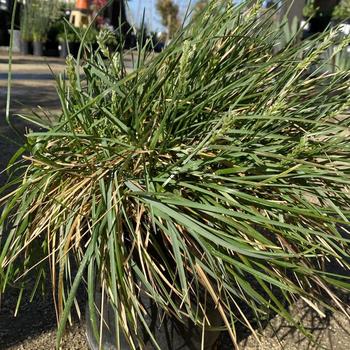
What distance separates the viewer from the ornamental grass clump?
4.83ft

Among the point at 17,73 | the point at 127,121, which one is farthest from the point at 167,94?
the point at 17,73

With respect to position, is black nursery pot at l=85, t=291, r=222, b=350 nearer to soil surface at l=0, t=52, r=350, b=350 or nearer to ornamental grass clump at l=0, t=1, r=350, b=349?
ornamental grass clump at l=0, t=1, r=350, b=349

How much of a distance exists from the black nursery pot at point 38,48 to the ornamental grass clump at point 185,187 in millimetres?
13984

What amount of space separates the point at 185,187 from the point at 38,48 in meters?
14.5

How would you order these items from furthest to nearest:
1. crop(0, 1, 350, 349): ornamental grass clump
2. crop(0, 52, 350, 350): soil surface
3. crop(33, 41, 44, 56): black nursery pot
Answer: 1. crop(33, 41, 44, 56): black nursery pot
2. crop(0, 52, 350, 350): soil surface
3. crop(0, 1, 350, 349): ornamental grass clump

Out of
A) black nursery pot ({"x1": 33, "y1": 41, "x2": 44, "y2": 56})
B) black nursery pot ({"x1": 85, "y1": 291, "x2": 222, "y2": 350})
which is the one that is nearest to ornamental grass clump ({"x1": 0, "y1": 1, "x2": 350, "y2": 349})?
black nursery pot ({"x1": 85, "y1": 291, "x2": 222, "y2": 350})

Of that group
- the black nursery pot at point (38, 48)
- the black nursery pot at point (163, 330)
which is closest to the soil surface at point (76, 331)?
the black nursery pot at point (163, 330)

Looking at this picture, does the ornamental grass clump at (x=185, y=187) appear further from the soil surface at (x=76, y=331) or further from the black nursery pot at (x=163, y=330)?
the soil surface at (x=76, y=331)

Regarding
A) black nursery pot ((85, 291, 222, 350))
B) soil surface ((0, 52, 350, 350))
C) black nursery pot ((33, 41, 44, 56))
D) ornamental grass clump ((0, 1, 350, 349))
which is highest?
ornamental grass clump ((0, 1, 350, 349))

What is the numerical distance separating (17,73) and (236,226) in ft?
30.2

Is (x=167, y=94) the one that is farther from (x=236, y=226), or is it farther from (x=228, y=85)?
(x=236, y=226)

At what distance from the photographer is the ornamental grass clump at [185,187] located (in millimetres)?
1472

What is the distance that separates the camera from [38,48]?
587 inches

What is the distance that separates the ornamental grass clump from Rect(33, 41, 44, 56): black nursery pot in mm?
13984
